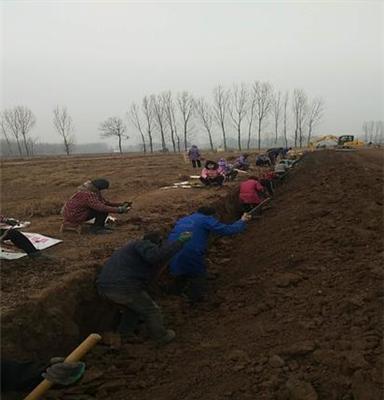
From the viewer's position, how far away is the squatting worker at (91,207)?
827 centimetres

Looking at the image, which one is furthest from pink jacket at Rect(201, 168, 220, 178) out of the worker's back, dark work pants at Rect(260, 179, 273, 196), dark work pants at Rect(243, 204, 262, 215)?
the worker's back

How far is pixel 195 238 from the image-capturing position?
263 inches

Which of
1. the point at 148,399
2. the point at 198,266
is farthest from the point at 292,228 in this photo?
the point at 148,399

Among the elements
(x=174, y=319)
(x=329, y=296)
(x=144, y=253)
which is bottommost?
(x=174, y=319)

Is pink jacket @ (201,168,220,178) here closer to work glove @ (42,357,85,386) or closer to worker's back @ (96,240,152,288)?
worker's back @ (96,240,152,288)

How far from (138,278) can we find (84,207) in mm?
3366

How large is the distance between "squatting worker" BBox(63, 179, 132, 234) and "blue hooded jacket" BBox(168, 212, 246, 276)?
72.8 inches

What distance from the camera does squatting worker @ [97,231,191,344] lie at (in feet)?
17.8

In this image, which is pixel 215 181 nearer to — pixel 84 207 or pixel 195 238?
pixel 84 207

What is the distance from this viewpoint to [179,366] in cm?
494

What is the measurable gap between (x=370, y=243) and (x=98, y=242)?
4503mm

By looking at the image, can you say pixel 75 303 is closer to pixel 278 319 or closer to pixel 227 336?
pixel 227 336

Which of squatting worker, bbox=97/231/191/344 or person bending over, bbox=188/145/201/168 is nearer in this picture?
squatting worker, bbox=97/231/191/344

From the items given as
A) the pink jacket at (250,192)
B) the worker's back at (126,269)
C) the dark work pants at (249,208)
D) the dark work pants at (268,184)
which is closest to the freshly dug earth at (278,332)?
the worker's back at (126,269)
